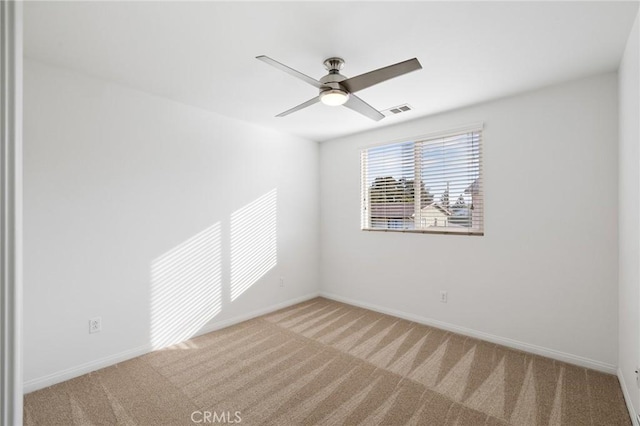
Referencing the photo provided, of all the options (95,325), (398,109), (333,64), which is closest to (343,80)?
(333,64)

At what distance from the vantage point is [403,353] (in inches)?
110

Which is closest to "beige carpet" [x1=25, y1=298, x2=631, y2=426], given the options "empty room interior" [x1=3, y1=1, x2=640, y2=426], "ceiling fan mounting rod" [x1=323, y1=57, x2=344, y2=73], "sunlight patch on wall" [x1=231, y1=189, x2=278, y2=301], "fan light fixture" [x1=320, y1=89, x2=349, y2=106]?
"empty room interior" [x1=3, y1=1, x2=640, y2=426]

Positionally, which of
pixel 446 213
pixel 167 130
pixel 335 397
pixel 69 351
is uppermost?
pixel 167 130

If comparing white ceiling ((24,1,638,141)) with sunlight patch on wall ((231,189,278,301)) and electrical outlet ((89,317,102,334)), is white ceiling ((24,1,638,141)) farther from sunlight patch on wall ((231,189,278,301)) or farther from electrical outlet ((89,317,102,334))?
electrical outlet ((89,317,102,334))

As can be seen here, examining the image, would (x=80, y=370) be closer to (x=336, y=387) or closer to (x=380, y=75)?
(x=336, y=387)

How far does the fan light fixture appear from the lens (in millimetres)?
2095

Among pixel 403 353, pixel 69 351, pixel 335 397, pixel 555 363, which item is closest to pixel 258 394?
pixel 335 397

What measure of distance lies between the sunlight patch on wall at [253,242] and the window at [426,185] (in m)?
1.31

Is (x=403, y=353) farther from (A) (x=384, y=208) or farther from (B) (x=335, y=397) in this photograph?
(A) (x=384, y=208)

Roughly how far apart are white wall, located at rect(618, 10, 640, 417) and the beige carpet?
0.29m

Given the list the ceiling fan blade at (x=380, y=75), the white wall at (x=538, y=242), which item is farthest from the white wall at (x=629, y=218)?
the ceiling fan blade at (x=380, y=75)

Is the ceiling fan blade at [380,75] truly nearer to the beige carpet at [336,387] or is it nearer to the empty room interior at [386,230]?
the empty room interior at [386,230]

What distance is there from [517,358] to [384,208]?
214 centimetres

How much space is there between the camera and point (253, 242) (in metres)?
3.77
